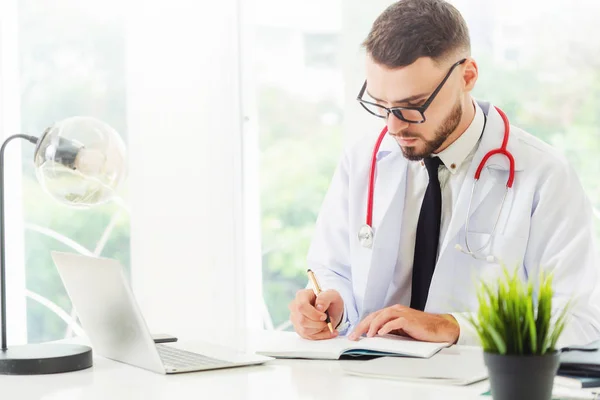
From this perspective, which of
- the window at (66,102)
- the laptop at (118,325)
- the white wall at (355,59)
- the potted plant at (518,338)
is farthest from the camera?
the window at (66,102)

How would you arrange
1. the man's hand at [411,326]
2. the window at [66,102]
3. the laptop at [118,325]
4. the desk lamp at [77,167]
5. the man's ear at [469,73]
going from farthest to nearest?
the window at [66,102], the man's ear at [469,73], the man's hand at [411,326], the desk lamp at [77,167], the laptop at [118,325]

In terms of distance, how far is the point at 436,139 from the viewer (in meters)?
2.23

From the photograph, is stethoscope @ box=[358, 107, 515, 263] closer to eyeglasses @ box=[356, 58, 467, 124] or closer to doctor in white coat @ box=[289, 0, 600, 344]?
doctor in white coat @ box=[289, 0, 600, 344]

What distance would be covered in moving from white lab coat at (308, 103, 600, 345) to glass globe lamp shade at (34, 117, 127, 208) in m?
0.77

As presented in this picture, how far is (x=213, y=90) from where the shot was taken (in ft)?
11.9

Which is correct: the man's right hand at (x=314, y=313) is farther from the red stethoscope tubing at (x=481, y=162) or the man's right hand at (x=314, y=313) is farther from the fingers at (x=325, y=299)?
the red stethoscope tubing at (x=481, y=162)

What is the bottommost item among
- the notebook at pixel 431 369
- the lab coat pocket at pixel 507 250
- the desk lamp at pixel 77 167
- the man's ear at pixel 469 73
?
the notebook at pixel 431 369

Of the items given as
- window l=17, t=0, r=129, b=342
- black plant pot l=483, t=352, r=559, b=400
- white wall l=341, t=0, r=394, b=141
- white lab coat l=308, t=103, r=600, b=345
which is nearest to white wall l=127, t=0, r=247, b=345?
window l=17, t=0, r=129, b=342

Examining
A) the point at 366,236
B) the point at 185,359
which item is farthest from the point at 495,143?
the point at 185,359

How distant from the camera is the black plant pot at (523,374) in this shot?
111 cm

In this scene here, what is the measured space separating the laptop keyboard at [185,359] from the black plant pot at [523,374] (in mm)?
662

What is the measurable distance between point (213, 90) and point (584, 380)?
8.26 feet

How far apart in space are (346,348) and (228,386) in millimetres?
308

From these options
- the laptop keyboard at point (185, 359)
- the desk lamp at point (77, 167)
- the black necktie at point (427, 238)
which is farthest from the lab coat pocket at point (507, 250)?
the desk lamp at point (77, 167)
